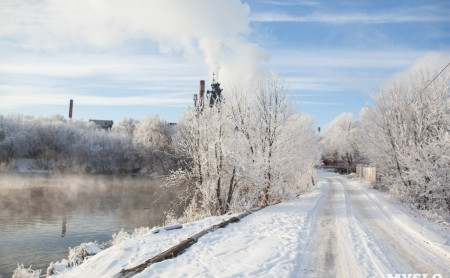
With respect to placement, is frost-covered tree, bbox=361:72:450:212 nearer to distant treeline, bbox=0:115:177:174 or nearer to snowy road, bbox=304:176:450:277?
snowy road, bbox=304:176:450:277

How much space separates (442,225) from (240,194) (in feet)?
34.9

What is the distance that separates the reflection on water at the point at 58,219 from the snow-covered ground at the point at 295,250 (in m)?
4.43

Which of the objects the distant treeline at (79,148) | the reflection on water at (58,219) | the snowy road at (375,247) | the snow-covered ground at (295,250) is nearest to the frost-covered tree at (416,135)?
the snowy road at (375,247)

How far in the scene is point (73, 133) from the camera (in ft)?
205

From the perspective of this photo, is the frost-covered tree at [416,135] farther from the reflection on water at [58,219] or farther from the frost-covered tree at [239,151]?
the reflection on water at [58,219]

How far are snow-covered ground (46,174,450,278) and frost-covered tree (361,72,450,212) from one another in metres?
4.60

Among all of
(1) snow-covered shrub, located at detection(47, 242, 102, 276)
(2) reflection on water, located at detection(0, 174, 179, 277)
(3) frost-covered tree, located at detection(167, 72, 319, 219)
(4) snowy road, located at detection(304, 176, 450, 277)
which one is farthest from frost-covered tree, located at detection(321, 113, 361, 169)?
(1) snow-covered shrub, located at detection(47, 242, 102, 276)

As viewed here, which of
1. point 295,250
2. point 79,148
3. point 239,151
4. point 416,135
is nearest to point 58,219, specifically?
point 239,151

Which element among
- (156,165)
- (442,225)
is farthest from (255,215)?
(156,165)

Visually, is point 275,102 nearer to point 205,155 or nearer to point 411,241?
point 205,155

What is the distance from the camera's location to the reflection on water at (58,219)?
44.3 ft

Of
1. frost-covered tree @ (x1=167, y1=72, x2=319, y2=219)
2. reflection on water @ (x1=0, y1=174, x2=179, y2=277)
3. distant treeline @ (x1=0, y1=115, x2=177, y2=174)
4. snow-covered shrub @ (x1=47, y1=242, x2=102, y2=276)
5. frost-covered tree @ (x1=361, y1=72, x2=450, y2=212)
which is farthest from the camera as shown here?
distant treeline @ (x1=0, y1=115, x2=177, y2=174)

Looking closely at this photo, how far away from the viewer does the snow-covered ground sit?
24.5 feet

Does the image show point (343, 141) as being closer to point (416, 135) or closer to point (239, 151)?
point (416, 135)
